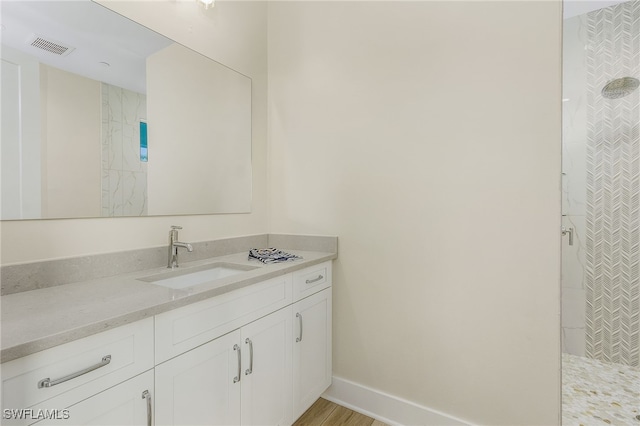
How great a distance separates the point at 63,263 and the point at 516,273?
1933mm

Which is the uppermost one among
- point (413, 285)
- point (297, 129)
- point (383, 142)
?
point (297, 129)

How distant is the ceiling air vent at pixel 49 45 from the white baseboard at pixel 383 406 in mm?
2148

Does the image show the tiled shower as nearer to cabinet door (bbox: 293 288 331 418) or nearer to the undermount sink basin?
cabinet door (bbox: 293 288 331 418)

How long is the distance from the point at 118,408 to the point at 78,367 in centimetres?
18

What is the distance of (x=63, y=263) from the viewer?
45.3 inches

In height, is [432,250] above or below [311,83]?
below

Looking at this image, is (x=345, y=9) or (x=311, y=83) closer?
(x=345, y=9)

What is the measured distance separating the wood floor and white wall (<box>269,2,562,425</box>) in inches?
7.7

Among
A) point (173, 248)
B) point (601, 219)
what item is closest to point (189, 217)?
point (173, 248)

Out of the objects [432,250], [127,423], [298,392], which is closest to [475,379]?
[432,250]

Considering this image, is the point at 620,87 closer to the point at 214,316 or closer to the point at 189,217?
the point at 214,316

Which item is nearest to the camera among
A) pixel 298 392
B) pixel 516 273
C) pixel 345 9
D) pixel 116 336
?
pixel 116 336

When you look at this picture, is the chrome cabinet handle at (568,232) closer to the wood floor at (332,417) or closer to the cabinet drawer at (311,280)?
the cabinet drawer at (311,280)

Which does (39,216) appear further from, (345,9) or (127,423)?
(345,9)
